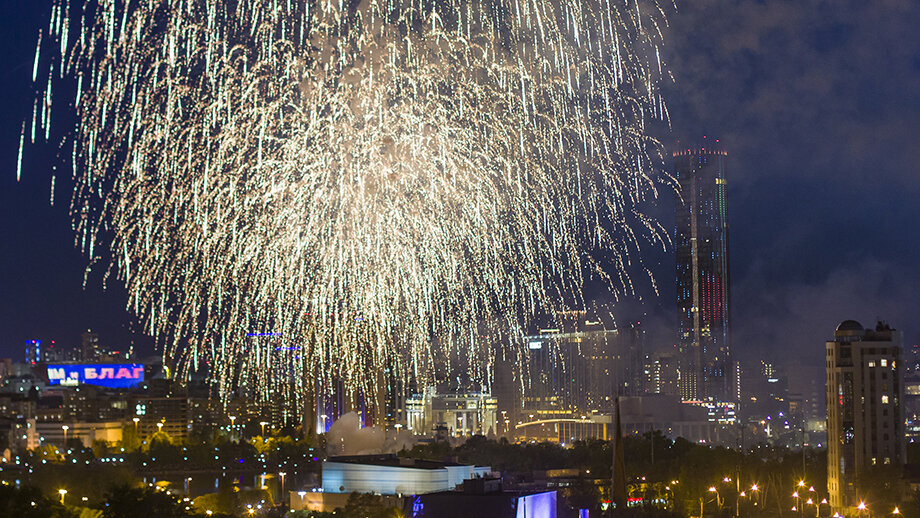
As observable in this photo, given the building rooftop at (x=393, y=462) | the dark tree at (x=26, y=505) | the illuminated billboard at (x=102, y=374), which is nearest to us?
the dark tree at (x=26, y=505)

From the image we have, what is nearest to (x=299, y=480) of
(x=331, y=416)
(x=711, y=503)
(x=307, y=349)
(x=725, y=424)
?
(x=307, y=349)

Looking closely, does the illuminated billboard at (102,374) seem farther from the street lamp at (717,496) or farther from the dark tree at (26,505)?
the dark tree at (26,505)

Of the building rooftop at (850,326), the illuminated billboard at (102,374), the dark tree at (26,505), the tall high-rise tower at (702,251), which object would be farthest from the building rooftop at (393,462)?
the tall high-rise tower at (702,251)

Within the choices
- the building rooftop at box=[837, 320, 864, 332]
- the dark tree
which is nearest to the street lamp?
the building rooftop at box=[837, 320, 864, 332]

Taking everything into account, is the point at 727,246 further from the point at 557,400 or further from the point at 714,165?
the point at 557,400

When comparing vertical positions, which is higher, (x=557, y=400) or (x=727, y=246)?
(x=727, y=246)

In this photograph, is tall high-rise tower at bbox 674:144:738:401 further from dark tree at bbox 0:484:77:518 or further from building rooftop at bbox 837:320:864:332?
dark tree at bbox 0:484:77:518
